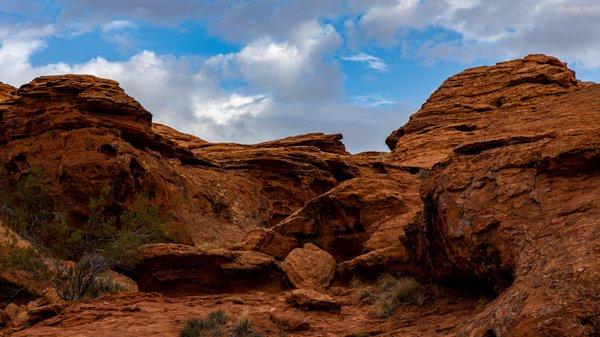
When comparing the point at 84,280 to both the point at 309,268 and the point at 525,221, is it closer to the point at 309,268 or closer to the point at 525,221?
the point at 309,268

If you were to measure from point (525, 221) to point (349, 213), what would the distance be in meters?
11.7

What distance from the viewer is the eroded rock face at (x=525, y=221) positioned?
24.8 ft

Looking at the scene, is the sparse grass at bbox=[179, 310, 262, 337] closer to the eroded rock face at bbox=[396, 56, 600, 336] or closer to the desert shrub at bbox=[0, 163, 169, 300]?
the eroded rock face at bbox=[396, 56, 600, 336]

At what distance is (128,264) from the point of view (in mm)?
18297

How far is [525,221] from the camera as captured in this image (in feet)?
34.6

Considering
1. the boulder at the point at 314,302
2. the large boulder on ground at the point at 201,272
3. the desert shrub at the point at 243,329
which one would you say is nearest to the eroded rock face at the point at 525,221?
the boulder at the point at 314,302

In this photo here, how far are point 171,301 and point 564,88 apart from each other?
3381cm

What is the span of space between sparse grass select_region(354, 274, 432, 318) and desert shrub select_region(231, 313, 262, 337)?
3.06 metres

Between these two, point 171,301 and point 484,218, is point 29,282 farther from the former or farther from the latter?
point 484,218

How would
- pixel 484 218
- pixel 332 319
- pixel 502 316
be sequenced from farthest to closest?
pixel 332 319, pixel 484 218, pixel 502 316

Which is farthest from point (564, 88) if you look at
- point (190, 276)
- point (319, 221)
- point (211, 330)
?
point (211, 330)

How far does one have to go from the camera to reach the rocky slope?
9.51 metres

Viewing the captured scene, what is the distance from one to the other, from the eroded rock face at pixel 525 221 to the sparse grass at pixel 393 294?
0.61 m

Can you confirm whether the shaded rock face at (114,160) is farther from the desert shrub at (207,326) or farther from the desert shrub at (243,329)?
the desert shrub at (243,329)
